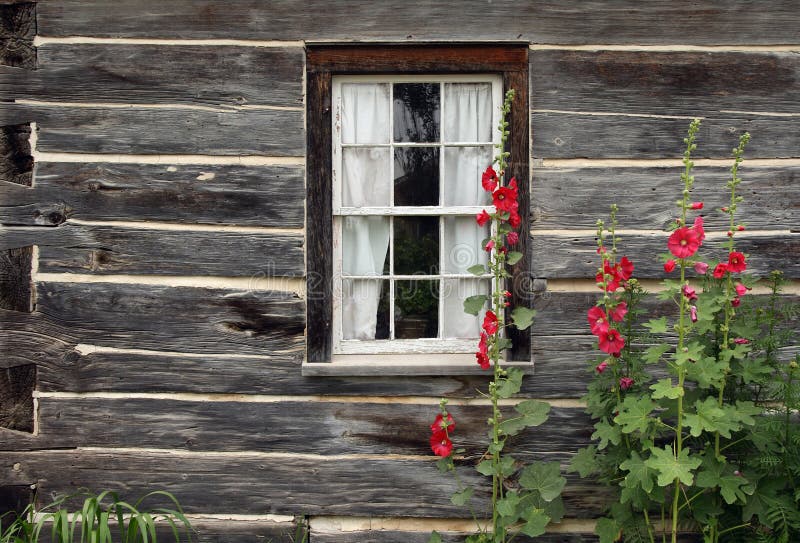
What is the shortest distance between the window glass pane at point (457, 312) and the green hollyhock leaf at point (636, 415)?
96 centimetres

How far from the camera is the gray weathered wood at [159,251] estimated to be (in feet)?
10.8

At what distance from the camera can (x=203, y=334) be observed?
3305 mm

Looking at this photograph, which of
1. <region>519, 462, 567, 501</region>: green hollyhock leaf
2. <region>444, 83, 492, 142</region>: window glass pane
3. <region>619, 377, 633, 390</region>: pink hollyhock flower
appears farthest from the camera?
<region>444, 83, 492, 142</region>: window glass pane

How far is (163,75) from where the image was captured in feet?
10.8

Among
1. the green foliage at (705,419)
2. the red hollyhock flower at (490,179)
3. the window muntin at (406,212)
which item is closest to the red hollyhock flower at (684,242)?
the green foliage at (705,419)

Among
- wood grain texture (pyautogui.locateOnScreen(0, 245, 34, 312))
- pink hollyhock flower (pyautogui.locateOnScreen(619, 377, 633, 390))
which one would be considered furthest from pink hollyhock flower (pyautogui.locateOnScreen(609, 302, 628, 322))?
wood grain texture (pyautogui.locateOnScreen(0, 245, 34, 312))

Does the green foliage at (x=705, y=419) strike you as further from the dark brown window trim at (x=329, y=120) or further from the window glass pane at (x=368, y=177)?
the window glass pane at (x=368, y=177)

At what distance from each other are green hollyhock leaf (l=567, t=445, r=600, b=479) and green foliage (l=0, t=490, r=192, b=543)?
180 cm

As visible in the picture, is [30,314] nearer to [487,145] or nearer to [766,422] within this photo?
[487,145]

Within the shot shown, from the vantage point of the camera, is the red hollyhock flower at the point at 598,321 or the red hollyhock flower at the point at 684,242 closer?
the red hollyhock flower at the point at 684,242

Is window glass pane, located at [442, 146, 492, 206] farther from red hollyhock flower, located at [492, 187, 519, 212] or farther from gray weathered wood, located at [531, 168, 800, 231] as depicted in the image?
red hollyhock flower, located at [492, 187, 519, 212]

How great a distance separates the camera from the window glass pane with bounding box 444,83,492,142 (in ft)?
11.1

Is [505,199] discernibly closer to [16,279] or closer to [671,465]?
[671,465]

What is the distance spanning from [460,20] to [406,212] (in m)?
0.97
